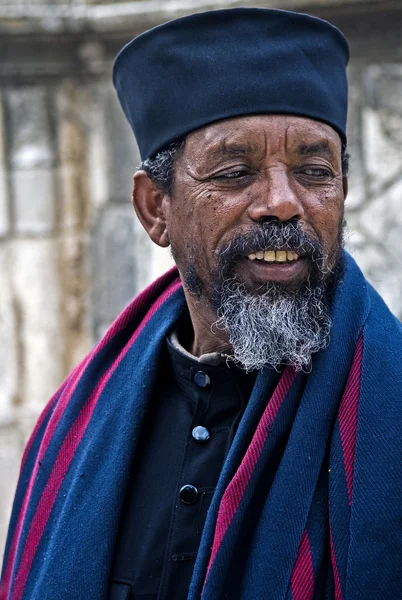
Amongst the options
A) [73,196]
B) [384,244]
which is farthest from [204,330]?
[73,196]

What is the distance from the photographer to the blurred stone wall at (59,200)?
3533mm

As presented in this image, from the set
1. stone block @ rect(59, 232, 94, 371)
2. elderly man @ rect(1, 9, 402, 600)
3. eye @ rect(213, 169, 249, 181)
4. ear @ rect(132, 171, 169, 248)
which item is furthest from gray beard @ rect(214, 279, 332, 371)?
stone block @ rect(59, 232, 94, 371)

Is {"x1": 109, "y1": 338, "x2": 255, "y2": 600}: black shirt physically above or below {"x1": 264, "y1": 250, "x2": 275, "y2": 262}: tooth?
below

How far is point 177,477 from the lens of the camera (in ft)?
6.13

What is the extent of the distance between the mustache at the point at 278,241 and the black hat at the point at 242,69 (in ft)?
0.90

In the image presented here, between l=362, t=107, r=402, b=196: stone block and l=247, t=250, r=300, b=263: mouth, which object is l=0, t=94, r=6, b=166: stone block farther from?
l=247, t=250, r=300, b=263: mouth

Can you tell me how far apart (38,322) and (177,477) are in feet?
7.06

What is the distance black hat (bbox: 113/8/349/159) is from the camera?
1.79 m

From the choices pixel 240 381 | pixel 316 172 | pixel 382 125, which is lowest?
pixel 240 381

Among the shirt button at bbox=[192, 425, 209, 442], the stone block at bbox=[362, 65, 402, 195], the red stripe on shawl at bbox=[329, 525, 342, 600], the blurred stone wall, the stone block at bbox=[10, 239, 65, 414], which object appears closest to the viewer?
the red stripe on shawl at bbox=[329, 525, 342, 600]

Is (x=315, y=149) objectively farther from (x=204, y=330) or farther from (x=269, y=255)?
(x=204, y=330)

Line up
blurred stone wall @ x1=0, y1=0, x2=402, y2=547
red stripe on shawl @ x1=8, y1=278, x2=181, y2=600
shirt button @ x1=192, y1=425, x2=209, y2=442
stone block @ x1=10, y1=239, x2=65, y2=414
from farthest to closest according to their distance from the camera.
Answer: stone block @ x1=10, y1=239, x2=65, y2=414, blurred stone wall @ x1=0, y1=0, x2=402, y2=547, red stripe on shawl @ x1=8, y1=278, x2=181, y2=600, shirt button @ x1=192, y1=425, x2=209, y2=442

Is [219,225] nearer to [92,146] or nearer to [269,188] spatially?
[269,188]

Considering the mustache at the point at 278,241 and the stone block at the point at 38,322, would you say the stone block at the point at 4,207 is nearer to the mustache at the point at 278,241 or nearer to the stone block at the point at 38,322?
the stone block at the point at 38,322
